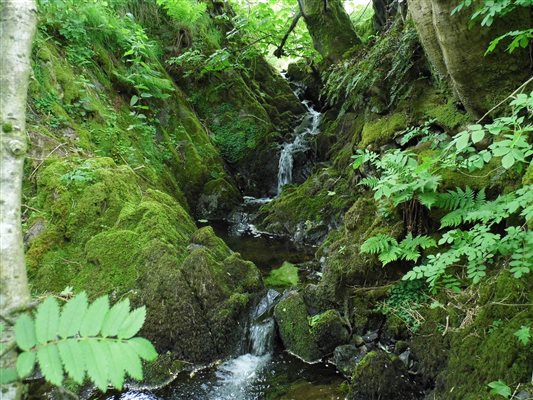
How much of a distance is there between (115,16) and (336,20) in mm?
5424

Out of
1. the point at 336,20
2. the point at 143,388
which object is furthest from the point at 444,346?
the point at 336,20

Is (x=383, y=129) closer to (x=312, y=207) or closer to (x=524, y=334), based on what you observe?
(x=312, y=207)

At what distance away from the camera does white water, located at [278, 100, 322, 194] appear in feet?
40.5

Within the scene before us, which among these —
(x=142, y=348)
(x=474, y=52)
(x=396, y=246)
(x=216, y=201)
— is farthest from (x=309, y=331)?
(x=216, y=201)

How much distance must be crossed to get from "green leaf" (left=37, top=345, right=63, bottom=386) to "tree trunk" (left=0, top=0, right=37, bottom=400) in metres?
0.12

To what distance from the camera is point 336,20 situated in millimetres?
9625

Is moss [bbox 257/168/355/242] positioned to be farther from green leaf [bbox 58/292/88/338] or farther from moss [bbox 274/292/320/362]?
green leaf [bbox 58/292/88/338]

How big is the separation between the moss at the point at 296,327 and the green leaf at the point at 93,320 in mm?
3993

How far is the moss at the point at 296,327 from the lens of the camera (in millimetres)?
4449

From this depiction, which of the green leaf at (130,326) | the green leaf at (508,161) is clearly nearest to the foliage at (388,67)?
the green leaf at (508,161)

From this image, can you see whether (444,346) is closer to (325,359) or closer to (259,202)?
(325,359)

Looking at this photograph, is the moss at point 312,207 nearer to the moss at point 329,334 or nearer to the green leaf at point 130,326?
the moss at point 329,334

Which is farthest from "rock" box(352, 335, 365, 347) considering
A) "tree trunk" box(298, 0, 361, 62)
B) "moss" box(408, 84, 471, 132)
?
"tree trunk" box(298, 0, 361, 62)

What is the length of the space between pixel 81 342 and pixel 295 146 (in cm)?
1224
